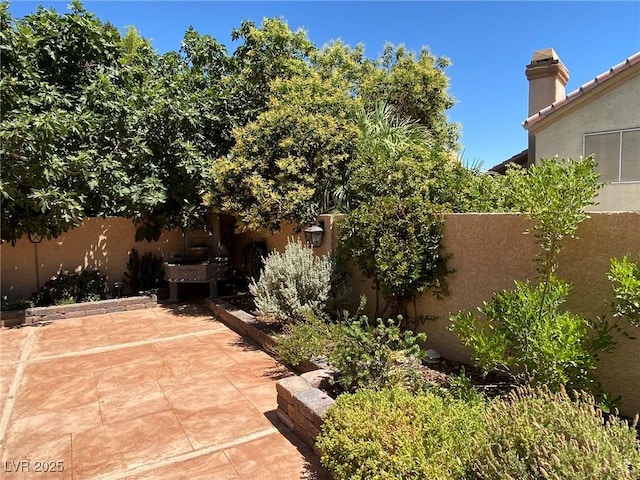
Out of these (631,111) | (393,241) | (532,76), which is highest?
(532,76)

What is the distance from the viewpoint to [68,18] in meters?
8.70

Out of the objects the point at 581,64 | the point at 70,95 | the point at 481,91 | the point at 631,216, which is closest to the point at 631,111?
the point at 581,64

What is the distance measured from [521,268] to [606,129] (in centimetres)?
765

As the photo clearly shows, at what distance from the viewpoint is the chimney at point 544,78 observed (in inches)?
472

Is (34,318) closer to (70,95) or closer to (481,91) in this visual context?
(70,95)

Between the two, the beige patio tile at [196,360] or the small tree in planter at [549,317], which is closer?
the small tree in planter at [549,317]

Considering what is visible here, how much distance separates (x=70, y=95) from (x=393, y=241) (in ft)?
25.9

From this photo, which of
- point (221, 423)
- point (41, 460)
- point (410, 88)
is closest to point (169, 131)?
point (221, 423)

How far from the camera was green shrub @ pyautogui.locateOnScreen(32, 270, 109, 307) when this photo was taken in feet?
31.4

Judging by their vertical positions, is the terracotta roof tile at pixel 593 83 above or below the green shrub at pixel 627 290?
above

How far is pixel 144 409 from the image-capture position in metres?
4.73

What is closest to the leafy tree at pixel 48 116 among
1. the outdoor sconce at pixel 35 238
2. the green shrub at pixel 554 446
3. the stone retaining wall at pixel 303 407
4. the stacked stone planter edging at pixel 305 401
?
the outdoor sconce at pixel 35 238

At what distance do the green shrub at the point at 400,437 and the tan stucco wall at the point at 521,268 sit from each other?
1573 mm

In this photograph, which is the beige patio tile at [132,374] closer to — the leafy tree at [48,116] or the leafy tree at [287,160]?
the leafy tree at [287,160]
